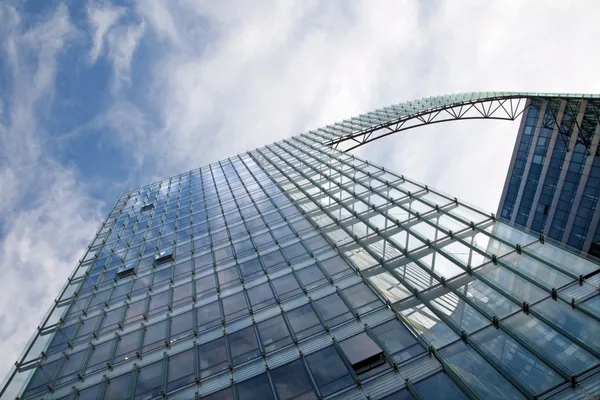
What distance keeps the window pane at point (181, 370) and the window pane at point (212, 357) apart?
0.34m

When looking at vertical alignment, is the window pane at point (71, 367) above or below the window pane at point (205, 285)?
below

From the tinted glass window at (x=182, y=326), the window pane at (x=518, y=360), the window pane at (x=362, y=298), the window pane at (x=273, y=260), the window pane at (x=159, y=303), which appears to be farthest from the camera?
the window pane at (x=273, y=260)

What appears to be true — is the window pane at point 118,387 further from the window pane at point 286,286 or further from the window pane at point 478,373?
the window pane at point 478,373

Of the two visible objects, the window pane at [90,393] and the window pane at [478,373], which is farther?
the window pane at [90,393]

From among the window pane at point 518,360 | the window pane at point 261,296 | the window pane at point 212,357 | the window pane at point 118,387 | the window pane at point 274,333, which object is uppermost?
the window pane at point 518,360

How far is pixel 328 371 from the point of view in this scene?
39.7 feet

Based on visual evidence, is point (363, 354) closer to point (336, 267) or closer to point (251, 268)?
point (336, 267)

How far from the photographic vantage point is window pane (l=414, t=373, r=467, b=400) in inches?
396

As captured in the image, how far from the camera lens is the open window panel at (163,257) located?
2468 cm

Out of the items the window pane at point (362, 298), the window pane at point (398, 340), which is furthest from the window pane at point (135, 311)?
the window pane at point (398, 340)

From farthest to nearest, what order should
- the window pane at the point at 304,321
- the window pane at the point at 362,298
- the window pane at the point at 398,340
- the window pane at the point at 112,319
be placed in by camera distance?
the window pane at the point at 112,319 < the window pane at the point at 362,298 < the window pane at the point at 304,321 < the window pane at the point at 398,340

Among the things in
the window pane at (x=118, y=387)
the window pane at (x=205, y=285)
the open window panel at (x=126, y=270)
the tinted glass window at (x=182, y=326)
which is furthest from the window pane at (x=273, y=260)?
the open window panel at (x=126, y=270)

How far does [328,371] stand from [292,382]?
1.09 meters

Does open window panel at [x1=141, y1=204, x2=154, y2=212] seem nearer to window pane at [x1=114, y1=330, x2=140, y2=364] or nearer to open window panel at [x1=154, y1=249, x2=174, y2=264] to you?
open window panel at [x1=154, y1=249, x2=174, y2=264]
